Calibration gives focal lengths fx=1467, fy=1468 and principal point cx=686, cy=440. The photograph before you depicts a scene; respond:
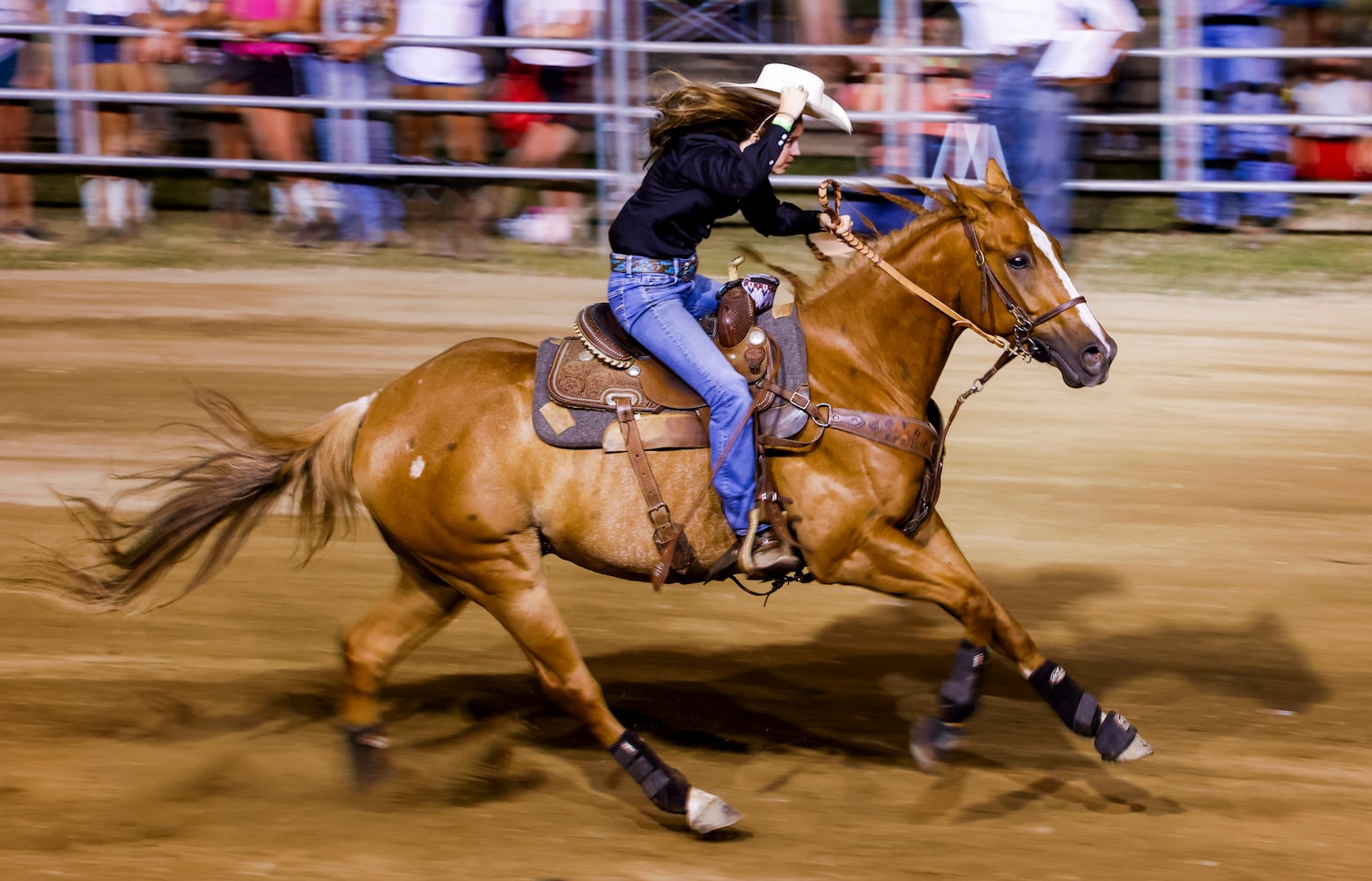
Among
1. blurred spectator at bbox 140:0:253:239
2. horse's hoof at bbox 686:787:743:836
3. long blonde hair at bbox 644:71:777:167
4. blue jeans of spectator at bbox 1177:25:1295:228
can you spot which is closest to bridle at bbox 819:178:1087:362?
long blonde hair at bbox 644:71:777:167

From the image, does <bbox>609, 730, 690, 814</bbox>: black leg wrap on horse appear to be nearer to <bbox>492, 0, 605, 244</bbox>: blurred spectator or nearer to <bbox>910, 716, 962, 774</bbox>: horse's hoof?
<bbox>910, 716, 962, 774</bbox>: horse's hoof

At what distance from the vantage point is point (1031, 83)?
1132 cm

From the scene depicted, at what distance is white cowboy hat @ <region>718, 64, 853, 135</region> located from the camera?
478cm

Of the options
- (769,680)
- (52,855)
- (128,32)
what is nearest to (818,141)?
(128,32)

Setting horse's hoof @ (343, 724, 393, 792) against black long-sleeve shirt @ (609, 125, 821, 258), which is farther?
horse's hoof @ (343, 724, 393, 792)

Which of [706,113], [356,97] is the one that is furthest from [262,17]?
[706,113]

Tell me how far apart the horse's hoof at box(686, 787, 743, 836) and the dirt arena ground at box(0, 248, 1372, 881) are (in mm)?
78

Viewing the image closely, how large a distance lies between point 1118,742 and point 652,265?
2172 mm

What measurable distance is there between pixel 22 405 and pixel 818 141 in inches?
290

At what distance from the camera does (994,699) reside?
18.8 feet

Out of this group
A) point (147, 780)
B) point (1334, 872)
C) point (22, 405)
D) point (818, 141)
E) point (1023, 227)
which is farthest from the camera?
point (818, 141)

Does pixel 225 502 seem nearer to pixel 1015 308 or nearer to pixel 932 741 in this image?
pixel 932 741

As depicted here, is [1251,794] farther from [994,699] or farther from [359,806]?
[359,806]

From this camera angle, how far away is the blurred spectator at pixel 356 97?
40.6 feet
